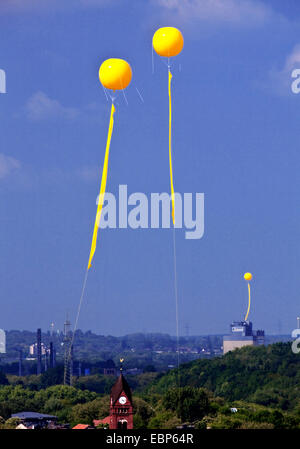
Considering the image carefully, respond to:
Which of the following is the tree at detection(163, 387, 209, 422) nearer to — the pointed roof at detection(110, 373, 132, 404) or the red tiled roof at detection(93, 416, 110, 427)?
the red tiled roof at detection(93, 416, 110, 427)

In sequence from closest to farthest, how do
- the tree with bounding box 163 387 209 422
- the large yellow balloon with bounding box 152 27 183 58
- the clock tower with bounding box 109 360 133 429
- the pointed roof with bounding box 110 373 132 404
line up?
the large yellow balloon with bounding box 152 27 183 58 < the clock tower with bounding box 109 360 133 429 < the pointed roof with bounding box 110 373 132 404 < the tree with bounding box 163 387 209 422

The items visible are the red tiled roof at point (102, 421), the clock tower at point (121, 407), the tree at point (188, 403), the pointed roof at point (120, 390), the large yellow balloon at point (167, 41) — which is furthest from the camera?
the tree at point (188, 403)

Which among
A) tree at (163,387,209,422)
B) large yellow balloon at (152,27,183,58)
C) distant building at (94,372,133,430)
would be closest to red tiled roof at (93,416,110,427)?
tree at (163,387,209,422)

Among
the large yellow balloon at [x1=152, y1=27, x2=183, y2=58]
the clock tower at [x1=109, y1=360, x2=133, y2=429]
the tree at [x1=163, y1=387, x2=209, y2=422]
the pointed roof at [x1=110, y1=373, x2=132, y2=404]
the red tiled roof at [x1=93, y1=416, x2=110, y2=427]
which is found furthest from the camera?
the tree at [x1=163, y1=387, x2=209, y2=422]

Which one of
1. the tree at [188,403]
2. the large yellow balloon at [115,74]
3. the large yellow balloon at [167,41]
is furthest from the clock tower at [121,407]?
the tree at [188,403]

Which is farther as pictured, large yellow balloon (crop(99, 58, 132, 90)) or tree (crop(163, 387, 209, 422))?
tree (crop(163, 387, 209, 422))

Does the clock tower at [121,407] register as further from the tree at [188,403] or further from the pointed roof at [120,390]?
the tree at [188,403]

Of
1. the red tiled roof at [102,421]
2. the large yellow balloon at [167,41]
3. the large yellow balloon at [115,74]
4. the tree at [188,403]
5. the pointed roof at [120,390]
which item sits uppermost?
the large yellow balloon at [167,41]
